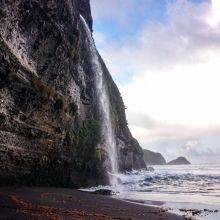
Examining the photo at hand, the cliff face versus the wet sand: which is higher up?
the cliff face

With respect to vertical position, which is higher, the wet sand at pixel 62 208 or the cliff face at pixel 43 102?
the cliff face at pixel 43 102

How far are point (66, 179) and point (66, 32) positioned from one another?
1136 cm

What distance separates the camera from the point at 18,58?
72.6 ft

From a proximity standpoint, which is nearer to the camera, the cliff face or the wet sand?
the wet sand

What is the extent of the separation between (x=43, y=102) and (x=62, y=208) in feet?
32.1

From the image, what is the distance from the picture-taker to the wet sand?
1359 centimetres

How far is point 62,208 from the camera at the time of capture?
52.3 feet

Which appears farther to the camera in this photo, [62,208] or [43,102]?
[43,102]

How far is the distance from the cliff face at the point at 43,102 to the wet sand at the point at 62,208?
3179mm

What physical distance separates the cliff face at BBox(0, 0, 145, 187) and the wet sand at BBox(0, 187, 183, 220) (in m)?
3.18

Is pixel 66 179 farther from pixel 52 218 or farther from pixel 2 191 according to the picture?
pixel 52 218

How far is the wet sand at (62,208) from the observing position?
13592 millimetres

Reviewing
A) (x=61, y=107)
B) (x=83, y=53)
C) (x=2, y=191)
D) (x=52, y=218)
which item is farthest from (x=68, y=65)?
(x=52, y=218)

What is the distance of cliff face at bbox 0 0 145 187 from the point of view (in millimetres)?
20859
